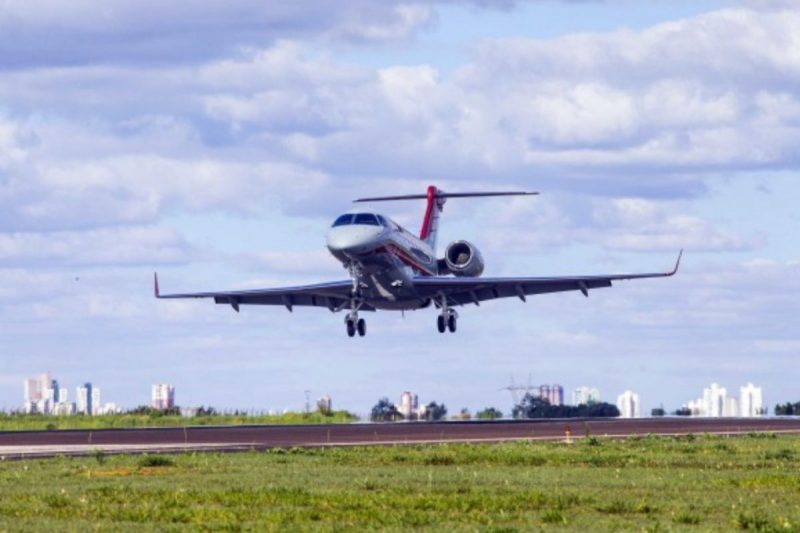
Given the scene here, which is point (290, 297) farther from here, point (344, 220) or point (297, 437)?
point (297, 437)

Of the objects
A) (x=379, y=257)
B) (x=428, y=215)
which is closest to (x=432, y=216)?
(x=428, y=215)

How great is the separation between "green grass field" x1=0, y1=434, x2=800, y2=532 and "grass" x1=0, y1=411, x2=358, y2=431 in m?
36.7

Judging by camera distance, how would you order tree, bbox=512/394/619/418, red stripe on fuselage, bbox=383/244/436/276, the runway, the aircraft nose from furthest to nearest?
tree, bbox=512/394/619/418 → red stripe on fuselage, bbox=383/244/436/276 → the aircraft nose → the runway

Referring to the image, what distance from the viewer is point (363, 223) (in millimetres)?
73625

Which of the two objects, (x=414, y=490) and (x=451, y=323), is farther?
(x=451, y=323)

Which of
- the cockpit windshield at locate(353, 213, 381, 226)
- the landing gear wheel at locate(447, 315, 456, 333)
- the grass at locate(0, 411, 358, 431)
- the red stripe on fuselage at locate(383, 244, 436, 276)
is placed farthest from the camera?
the landing gear wheel at locate(447, 315, 456, 333)

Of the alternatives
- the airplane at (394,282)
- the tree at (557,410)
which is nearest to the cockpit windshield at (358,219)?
the airplane at (394,282)

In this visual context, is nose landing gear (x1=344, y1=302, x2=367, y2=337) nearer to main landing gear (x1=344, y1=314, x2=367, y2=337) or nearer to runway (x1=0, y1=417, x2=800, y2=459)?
main landing gear (x1=344, y1=314, x2=367, y2=337)

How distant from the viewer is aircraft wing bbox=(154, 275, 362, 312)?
82.9m

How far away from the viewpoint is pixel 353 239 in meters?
72.4

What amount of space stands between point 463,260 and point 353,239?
61.6ft

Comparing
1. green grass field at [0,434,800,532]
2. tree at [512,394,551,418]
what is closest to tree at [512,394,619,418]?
tree at [512,394,551,418]

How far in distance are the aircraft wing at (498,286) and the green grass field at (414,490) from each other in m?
40.1

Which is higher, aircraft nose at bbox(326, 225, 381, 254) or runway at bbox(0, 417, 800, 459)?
aircraft nose at bbox(326, 225, 381, 254)
